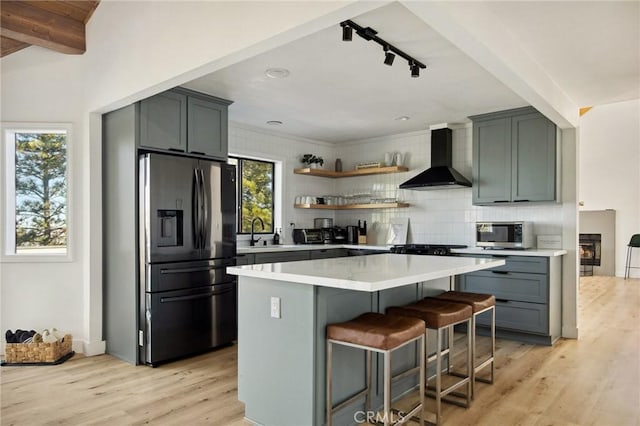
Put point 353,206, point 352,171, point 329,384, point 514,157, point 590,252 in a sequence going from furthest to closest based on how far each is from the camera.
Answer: point 590,252 → point 352,171 → point 353,206 → point 514,157 → point 329,384

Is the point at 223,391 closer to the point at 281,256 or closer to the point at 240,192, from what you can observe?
the point at 281,256

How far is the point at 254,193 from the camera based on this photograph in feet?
18.9

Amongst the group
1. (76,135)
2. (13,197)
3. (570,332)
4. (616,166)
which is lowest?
(570,332)

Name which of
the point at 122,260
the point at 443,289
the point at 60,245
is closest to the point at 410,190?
the point at 443,289

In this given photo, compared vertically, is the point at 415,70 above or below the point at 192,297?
above

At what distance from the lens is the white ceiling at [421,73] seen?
107 inches

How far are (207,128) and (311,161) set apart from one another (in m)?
2.30

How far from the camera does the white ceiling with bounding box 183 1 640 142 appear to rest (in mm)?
2727

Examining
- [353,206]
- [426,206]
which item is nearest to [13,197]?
[353,206]

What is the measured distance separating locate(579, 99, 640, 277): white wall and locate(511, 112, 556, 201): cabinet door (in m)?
6.56

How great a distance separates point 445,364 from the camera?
11.4 feet

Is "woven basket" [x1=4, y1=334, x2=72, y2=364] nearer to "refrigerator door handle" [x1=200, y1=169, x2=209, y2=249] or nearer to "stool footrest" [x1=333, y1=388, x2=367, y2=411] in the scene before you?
"refrigerator door handle" [x1=200, y1=169, x2=209, y2=249]

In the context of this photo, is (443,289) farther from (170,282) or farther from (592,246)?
(592,246)

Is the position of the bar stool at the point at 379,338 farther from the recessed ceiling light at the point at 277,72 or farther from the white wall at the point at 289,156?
the white wall at the point at 289,156
